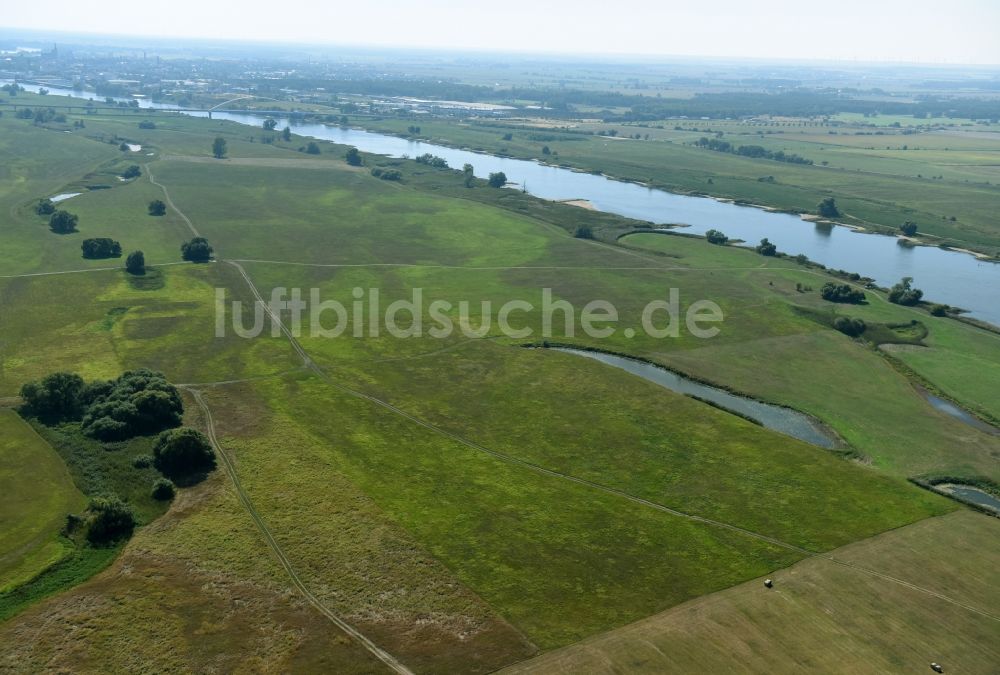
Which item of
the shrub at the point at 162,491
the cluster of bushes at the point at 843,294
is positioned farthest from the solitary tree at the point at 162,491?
the cluster of bushes at the point at 843,294

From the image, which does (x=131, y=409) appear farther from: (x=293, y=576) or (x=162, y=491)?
(x=293, y=576)

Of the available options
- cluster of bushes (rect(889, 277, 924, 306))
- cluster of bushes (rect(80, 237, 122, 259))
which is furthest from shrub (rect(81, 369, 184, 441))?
cluster of bushes (rect(889, 277, 924, 306))

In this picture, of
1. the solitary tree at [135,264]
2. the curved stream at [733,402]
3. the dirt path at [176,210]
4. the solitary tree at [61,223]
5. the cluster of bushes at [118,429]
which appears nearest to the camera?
the cluster of bushes at [118,429]

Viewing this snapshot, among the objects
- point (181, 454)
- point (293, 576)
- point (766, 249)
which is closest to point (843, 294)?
point (766, 249)

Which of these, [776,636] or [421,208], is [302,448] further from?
[421,208]

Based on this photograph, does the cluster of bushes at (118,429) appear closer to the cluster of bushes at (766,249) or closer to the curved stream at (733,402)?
the curved stream at (733,402)

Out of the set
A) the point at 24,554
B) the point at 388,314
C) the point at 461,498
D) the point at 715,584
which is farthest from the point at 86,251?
the point at 715,584
